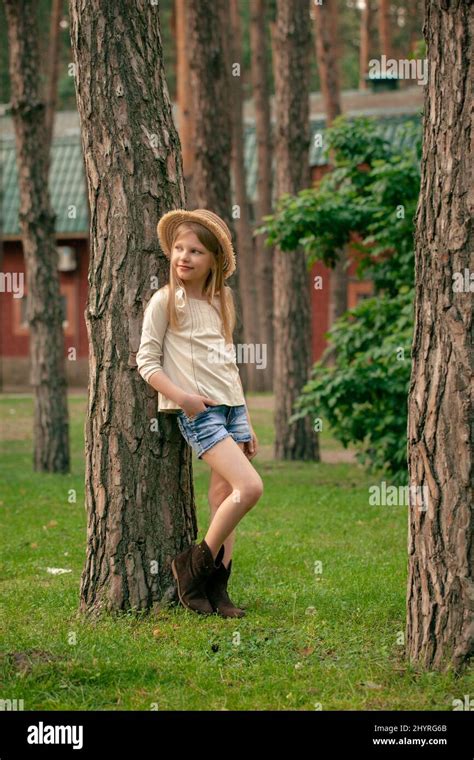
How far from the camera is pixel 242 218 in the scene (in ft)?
85.7

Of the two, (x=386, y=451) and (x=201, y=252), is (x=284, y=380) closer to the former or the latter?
(x=386, y=451)

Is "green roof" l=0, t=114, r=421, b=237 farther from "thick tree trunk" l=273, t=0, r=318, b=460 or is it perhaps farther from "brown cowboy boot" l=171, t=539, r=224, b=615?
"brown cowboy boot" l=171, t=539, r=224, b=615

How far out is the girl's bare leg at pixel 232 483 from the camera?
6.08 meters

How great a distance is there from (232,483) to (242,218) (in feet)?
67.1

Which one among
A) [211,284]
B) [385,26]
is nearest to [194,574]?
[211,284]

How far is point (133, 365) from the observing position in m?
6.36

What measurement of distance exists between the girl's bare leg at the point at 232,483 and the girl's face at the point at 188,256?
2.98 ft

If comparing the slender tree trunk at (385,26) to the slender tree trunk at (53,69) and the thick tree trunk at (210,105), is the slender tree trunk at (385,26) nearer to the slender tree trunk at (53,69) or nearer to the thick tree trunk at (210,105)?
the slender tree trunk at (53,69)

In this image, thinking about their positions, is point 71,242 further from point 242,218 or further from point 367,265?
point 367,265

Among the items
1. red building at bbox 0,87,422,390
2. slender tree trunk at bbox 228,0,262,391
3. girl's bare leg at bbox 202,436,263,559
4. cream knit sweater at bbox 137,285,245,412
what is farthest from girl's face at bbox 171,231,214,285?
red building at bbox 0,87,422,390

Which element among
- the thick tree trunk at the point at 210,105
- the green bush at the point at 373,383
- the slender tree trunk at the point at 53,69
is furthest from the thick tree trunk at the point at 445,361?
the slender tree trunk at the point at 53,69

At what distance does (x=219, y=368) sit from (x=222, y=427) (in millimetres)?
A: 314

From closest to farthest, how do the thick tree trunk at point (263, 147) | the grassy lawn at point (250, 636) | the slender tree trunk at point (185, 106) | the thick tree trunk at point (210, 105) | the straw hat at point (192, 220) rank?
the grassy lawn at point (250, 636)
the straw hat at point (192, 220)
the thick tree trunk at point (210, 105)
the slender tree trunk at point (185, 106)
the thick tree trunk at point (263, 147)
